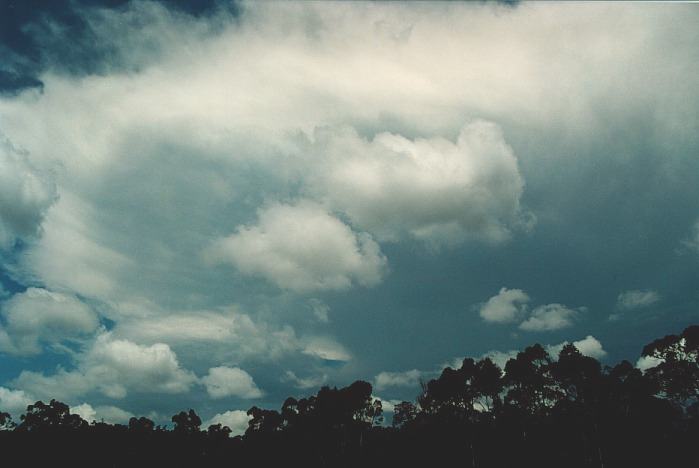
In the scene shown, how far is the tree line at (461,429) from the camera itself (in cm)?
6253

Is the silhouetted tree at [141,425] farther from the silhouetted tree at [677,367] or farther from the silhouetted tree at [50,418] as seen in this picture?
the silhouetted tree at [677,367]

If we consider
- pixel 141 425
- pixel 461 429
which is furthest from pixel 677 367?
pixel 141 425

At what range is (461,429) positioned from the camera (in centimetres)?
7775

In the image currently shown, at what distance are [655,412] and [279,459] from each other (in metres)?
70.4

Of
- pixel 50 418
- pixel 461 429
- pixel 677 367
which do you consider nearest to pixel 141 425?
pixel 50 418

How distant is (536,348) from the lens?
3093 inches

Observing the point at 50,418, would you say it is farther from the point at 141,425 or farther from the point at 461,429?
the point at 461,429

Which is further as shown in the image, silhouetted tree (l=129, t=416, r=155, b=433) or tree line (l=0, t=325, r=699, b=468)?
silhouetted tree (l=129, t=416, r=155, b=433)

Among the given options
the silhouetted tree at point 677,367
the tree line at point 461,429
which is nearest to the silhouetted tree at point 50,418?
the tree line at point 461,429

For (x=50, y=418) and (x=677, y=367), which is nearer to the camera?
(x=677, y=367)

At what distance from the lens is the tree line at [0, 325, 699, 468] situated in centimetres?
6253

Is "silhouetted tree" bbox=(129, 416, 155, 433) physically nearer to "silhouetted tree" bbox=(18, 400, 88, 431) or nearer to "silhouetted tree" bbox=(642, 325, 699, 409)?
"silhouetted tree" bbox=(18, 400, 88, 431)

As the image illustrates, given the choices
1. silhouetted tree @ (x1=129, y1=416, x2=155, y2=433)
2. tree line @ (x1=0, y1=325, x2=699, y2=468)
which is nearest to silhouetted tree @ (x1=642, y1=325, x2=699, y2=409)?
tree line @ (x1=0, y1=325, x2=699, y2=468)

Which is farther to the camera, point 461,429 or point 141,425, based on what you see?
point 141,425
